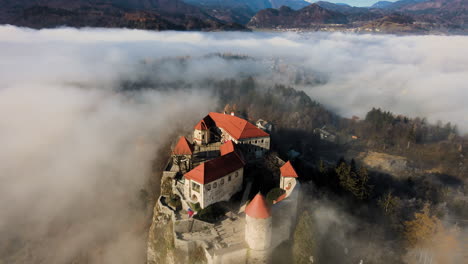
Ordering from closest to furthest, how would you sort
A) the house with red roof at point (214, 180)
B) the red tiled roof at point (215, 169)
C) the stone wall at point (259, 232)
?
the stone wall at point (259, 232), the red tiled roof at point (215, 169), the house with red roof at point (214, 180)

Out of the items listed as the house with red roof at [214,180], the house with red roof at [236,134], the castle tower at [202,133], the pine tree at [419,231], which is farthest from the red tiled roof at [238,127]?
the pine tree at [419,231]

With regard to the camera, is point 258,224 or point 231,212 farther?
point 231,212

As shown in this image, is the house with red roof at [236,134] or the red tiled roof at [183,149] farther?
the house with red roof at [236,134]

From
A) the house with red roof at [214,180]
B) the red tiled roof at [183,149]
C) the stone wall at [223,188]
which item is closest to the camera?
the house with red roof at [214,180]

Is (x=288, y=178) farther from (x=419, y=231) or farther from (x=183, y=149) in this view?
(x=419, y=231)

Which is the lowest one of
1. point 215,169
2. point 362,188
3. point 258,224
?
point 362,188

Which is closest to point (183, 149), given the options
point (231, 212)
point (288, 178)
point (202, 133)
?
point (202, 133)

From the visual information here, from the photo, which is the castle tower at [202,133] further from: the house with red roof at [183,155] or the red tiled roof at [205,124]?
the house with red roof at [183,155]

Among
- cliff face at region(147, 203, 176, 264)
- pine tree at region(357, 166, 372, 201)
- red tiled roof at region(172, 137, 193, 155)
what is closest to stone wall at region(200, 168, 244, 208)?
cliff face at region(147, 203, 176, 264)
